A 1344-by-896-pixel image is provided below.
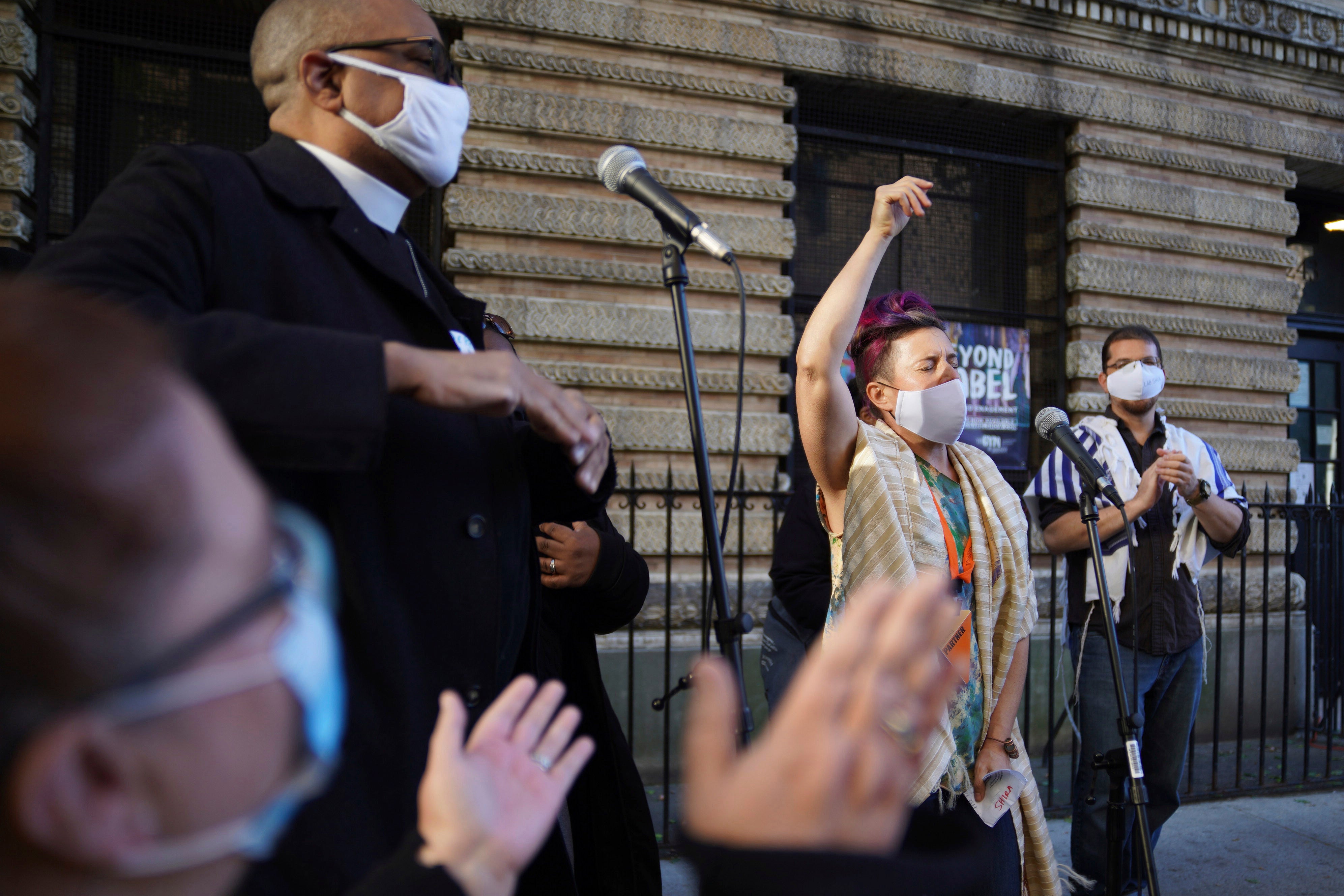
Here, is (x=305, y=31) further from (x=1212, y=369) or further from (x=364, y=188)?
(x=1212, y=369)

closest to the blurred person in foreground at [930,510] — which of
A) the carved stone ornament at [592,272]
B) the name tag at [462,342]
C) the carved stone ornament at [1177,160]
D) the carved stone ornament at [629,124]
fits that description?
the name tag at [462,342]

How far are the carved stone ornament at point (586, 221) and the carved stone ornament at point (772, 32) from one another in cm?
106

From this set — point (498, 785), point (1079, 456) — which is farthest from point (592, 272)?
point (498, 785)

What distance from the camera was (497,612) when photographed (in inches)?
55.2

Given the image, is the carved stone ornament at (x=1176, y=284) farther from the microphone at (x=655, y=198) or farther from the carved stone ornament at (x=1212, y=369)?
the microphone at (x=655, y=198)

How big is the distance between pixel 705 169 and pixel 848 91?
154 centimetres

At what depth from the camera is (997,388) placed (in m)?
7.52

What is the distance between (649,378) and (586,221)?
1.10 m

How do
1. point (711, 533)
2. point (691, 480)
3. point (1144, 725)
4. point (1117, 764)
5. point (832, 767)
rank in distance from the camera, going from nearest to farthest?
point (832, 767), point (711, 533), point (1117, 764), point (1144, 725), point (691, 480)

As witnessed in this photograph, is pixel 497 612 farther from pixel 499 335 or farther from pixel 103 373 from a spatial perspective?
pixel 499 335

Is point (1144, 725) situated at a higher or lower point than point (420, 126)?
lower

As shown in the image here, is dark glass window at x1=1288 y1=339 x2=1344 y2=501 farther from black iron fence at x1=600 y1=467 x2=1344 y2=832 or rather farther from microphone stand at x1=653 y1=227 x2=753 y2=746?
microphone stand at x1=653 y1=227 x2=753 y2=746

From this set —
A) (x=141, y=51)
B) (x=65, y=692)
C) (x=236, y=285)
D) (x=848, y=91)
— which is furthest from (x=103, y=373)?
(x=848, y=91)

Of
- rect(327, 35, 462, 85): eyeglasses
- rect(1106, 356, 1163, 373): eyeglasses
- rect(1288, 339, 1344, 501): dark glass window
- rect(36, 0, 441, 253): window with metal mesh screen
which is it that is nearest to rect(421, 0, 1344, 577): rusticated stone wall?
rect(36, 0, 441, 253): window with metal mesh screen
